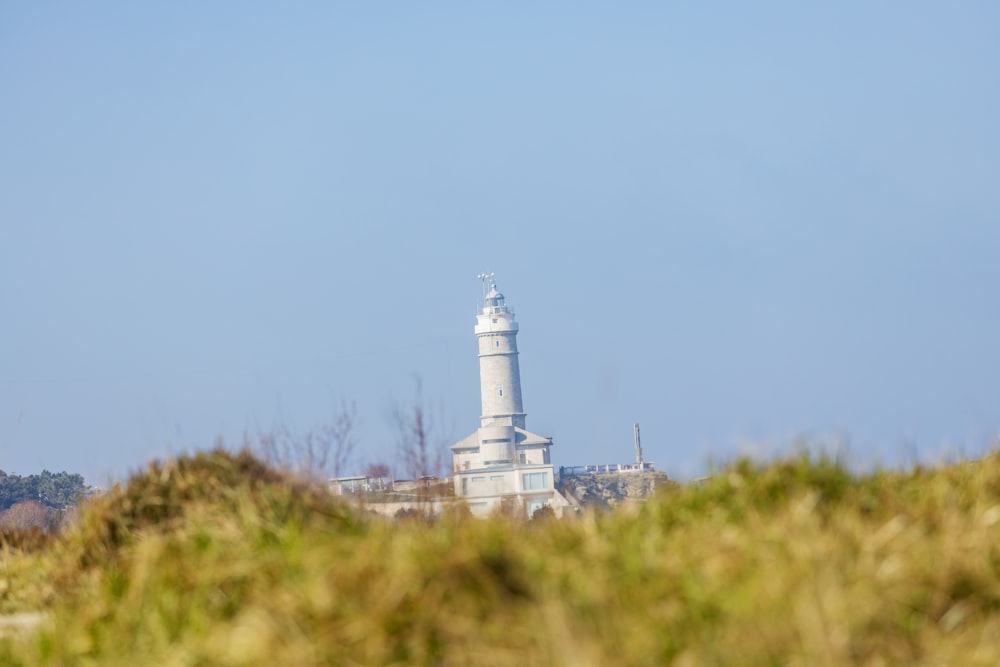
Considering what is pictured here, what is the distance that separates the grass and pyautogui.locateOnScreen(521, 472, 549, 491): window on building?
195 feet

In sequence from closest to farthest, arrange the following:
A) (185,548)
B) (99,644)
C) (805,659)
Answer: (805,659), (99,644), (185,548)

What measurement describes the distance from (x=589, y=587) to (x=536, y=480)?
215 feet

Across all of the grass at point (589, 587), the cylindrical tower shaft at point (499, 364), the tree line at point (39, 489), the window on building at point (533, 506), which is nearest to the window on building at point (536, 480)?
the window on building at point (533, 506)

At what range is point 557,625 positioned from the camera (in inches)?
159

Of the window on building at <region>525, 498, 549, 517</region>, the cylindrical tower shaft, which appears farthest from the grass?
the cylindrical tower shaft

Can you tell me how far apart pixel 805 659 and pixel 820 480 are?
7.94 feet

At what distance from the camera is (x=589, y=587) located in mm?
4484

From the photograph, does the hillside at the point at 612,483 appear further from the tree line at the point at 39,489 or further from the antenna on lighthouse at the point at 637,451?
the tree line at the point at 39,489

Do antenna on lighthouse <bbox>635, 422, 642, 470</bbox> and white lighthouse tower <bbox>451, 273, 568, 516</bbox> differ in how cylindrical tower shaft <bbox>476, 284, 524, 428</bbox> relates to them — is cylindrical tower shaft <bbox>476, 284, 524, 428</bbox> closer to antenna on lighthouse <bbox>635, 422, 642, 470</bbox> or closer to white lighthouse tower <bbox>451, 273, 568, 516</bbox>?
white lighthouse tower <bbox>451, 273, 568, 516</bbox>

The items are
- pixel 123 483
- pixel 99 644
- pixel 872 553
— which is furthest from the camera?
pixel 123 483

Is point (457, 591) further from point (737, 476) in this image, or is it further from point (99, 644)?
point (737, 476)

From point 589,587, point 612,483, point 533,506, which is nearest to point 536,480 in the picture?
point 612,483

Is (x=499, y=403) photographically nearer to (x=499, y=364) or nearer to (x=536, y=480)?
(x=499, y=364)

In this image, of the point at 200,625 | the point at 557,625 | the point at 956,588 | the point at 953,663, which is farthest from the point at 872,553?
the point at 200,625
